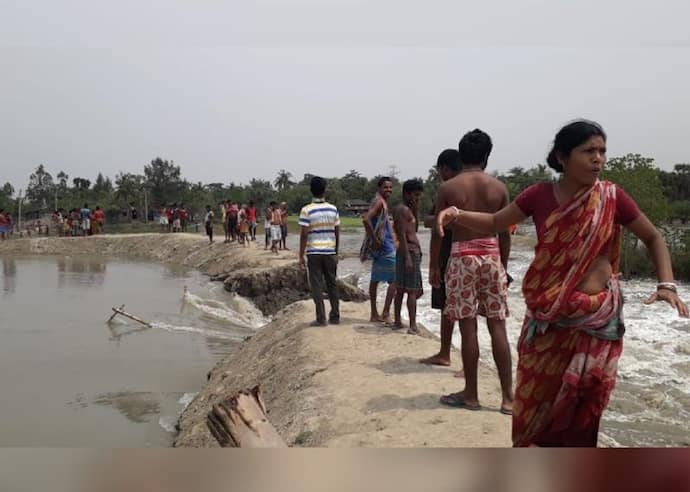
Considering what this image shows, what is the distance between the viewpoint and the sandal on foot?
3887 mm

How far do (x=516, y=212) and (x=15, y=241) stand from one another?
29193mm

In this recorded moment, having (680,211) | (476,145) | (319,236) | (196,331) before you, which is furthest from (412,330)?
(680,211)

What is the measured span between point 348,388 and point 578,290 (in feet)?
8.79

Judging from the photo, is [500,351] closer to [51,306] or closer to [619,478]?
[619,478]

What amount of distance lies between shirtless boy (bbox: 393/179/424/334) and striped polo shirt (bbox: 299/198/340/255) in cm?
75

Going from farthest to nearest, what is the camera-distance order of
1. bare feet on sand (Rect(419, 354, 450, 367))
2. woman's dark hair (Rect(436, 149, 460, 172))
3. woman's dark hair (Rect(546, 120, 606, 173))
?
bare feet on sand (Rect(419, 354, 450, 367))
woman's dark hair (Rect(436, 149, 460, 172))
woman's dark hair (Rect(546, 120, 606, 173))

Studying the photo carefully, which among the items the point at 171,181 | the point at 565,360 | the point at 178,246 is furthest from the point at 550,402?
the point at 171,181

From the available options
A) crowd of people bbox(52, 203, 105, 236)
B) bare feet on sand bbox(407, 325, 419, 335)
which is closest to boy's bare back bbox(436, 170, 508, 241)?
bare feet on sand bbox(407, 325, 419, 335)

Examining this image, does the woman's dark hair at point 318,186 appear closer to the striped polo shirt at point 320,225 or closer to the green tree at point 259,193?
the striped polo shirt at point 320,225

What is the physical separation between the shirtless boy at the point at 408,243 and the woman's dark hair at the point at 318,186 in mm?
912

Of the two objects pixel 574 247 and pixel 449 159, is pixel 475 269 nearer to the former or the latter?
pixel 449 159

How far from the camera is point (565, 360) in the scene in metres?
2.31

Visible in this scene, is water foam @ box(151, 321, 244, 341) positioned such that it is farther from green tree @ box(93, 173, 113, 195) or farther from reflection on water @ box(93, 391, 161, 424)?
green tree @ box(93, 173, 113, 195)

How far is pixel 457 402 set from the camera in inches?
155
